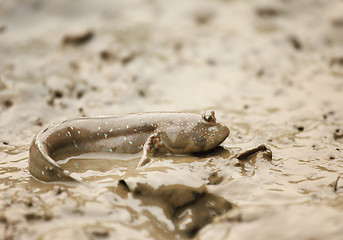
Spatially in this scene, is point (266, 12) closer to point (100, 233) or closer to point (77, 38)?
point (77, 38)

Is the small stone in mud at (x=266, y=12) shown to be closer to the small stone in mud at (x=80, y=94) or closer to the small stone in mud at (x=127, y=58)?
the small stone in mud at (x=127, y=58)

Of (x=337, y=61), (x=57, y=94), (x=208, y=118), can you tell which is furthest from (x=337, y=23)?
(x=57, y=94)

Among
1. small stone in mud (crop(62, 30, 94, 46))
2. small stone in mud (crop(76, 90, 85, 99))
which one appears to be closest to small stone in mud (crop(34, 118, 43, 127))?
small stone in mud (crop(76, 90, 85, 99))

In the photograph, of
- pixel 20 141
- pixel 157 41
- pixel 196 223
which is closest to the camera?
pixel 196 223

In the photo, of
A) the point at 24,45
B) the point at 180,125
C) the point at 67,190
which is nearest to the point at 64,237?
the point at 67,190

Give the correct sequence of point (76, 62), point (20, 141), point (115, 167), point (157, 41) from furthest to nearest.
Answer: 1. point (157, 41)
2. point (76, 62)
3. point (20, 141)
4. point (115, 167)

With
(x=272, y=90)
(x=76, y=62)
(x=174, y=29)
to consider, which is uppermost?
(x=174, y=29)

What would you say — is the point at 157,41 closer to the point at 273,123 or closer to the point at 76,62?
the point at 76,62
